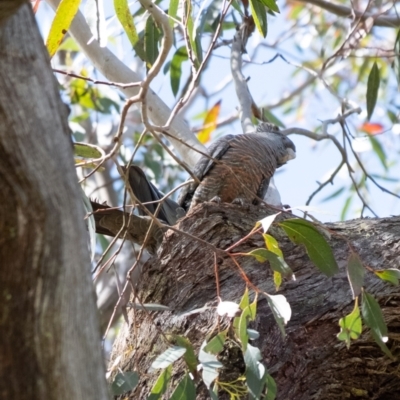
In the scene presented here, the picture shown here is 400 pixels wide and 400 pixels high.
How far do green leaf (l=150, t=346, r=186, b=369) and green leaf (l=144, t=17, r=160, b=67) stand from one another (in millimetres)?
1304

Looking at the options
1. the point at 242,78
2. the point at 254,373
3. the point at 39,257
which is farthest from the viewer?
the point at 242,78

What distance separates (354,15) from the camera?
3.42 meters

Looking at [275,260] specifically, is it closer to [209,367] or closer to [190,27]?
[209,367]

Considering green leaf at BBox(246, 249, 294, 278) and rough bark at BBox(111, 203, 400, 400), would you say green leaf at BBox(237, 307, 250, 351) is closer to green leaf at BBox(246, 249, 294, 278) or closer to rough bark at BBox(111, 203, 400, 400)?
green leaf at BBox(246, 249, 294, 278)

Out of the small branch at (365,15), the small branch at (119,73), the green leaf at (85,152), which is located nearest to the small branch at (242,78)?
the small branch at (119,73)

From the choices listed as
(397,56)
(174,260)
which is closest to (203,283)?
(174,260)

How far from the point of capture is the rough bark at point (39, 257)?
2.95ft

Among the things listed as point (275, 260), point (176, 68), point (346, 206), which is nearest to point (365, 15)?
point (176, 68)

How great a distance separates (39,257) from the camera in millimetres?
923

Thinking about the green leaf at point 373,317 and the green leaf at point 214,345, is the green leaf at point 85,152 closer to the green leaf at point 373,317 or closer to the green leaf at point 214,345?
the green leaf at point 214,345

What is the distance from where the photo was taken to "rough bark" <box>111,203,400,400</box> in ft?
6.49

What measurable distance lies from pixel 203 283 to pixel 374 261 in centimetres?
54

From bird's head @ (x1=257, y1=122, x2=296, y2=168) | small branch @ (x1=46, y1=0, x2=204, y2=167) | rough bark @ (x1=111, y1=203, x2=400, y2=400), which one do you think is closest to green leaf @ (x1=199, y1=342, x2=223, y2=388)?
rough bark @ (x1=111, y1=203, x2=400, y2=400)

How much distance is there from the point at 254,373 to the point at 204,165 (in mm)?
1577
